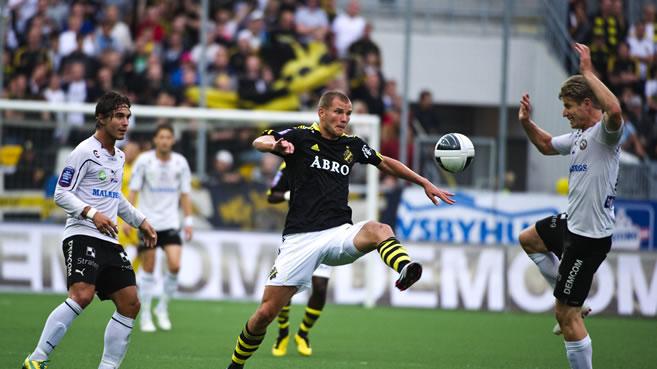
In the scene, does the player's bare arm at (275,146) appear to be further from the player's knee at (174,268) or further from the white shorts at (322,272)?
the player's knee at (174,268)

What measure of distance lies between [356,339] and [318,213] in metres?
4.09

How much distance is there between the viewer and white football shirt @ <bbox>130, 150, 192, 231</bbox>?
12602 millimetres

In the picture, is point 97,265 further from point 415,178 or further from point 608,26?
point 608,26

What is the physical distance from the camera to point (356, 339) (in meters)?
11.7

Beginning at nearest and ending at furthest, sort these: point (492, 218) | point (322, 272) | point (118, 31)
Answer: point (322, 272) < point (492, 218) < point (118, 31)

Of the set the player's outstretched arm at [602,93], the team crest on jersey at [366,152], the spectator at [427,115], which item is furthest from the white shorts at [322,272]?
the spectator at [427,115]

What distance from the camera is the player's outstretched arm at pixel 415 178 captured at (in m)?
8.16

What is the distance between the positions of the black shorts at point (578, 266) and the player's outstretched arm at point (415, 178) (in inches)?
40.5

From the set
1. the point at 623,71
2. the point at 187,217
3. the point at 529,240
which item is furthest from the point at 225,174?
the point at 529,240

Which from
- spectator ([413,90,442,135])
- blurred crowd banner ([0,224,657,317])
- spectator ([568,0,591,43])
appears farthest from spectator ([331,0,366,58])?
blurred crowd banner ([0,224,657,317])

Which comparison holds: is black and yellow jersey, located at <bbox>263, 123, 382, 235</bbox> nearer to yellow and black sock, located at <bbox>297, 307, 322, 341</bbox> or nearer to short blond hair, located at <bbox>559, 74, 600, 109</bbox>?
short blond hair, located at <bbox>559, 74, 600, 109</bbox>

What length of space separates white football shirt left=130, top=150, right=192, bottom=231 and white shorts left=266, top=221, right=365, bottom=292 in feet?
16.3

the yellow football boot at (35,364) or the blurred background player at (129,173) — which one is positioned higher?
the blurred background player at (129,173)

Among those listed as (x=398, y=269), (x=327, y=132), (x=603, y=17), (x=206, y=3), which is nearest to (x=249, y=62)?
(x=206, y=3)
